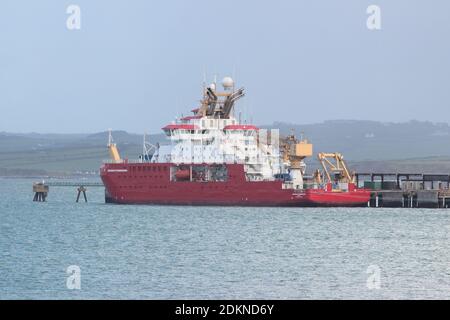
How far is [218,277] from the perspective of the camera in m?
44.1

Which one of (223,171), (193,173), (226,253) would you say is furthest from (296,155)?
(226,253)

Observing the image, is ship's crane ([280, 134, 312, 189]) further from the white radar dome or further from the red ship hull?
the white radar dome

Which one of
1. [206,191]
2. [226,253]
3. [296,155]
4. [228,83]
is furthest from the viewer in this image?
[228,83]

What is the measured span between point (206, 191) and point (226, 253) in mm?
26252

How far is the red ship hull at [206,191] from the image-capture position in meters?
76.9

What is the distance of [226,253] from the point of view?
170ft

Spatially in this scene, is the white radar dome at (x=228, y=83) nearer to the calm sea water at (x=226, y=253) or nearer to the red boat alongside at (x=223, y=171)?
the red boat alongside at (x=223, y=171)

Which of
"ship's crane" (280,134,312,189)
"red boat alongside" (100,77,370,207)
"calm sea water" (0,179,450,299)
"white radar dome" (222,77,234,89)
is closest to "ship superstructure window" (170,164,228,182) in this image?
"red boat alongside" (100,77,370,207)

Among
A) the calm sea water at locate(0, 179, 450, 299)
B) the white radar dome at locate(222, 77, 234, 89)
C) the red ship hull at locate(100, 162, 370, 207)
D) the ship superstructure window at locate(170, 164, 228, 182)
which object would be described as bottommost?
the calm sea water at locate(0, 179, 450, 299)

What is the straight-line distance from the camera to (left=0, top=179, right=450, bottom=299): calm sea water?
41.5 meters

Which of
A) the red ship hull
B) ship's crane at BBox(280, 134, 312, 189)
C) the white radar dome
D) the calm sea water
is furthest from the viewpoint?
the white radar dome

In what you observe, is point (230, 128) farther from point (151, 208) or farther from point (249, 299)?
point (249, 299)

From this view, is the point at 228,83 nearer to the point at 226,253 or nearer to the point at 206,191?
the point at 206,191
